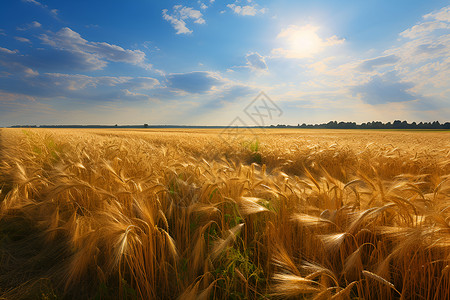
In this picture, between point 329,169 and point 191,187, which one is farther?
point 329,169

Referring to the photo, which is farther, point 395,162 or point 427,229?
point 395,162

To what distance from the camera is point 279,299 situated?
51.5 inches

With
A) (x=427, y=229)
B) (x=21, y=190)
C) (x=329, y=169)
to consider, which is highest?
(x=427, y=229)

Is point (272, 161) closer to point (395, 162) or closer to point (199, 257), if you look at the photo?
point (395, 162)

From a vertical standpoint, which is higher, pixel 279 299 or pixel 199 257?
pixel 199 257

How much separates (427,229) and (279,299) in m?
0.95

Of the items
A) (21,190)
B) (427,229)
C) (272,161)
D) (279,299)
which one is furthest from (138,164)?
(272,161)

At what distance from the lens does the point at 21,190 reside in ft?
8.52

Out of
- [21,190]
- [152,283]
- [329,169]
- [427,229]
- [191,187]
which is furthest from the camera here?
[329,169]

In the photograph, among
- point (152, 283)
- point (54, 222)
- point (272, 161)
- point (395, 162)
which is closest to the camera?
point (152, 283)

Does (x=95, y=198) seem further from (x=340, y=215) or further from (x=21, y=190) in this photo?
(x=340, y=215)

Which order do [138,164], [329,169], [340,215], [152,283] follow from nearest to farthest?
[152,283] < [340,215] < [138,164] < [329,169]

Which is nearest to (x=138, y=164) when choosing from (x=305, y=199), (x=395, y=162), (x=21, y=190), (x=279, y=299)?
(x=21, y=190)

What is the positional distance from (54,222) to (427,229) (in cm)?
292
